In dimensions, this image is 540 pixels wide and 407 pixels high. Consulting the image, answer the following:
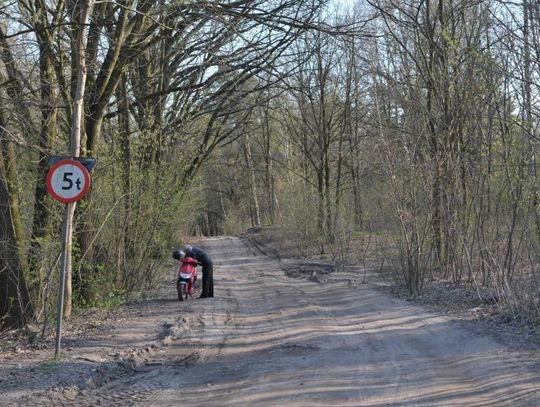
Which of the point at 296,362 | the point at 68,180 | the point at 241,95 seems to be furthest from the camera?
the point at 241,95

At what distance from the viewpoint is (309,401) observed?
6.24 meters

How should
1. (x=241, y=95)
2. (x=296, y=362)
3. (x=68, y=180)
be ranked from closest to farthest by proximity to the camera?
(x=296, y=362) → (x=68, y=180) → (x=241, y=95)

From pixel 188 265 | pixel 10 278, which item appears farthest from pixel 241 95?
pixel 10 278

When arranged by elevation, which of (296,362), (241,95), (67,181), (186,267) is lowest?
(296,362)

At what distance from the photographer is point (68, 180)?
26.5 ft

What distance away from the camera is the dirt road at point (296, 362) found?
21.3 feet

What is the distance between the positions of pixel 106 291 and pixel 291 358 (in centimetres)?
709

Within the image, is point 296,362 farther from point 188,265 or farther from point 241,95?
point 241,95

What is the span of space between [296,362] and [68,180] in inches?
149

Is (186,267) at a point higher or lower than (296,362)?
higher

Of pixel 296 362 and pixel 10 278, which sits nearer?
pixel 296 362

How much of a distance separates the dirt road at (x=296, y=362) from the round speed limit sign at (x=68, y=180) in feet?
7.15

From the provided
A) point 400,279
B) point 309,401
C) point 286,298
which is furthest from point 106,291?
point 309,401

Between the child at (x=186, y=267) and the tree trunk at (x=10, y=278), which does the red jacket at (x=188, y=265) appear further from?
the tree trunk at (x=10, y=278)
